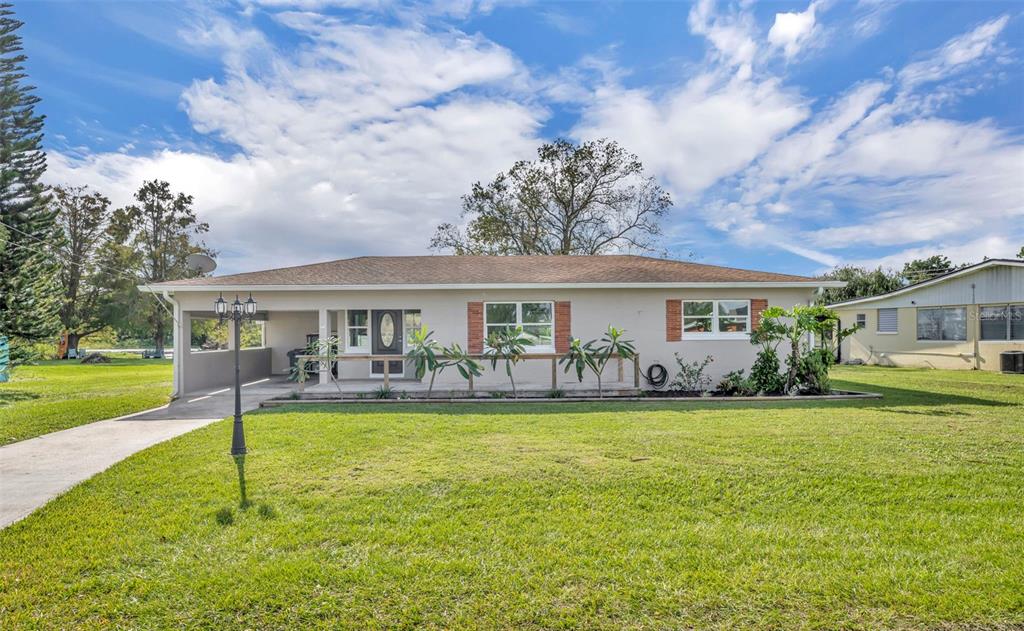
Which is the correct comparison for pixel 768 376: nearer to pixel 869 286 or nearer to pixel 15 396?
pixel 15 396

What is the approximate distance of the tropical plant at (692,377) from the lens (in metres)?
11.4

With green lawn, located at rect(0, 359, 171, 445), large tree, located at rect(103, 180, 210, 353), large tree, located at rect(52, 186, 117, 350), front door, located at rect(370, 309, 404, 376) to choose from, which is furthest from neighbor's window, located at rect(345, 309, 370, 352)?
large tree, located at rect(52, 186, 117, 350)

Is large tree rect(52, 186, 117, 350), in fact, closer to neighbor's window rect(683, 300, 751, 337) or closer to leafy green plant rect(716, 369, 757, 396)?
neighbor's window rect(683, 300, 751, 337)

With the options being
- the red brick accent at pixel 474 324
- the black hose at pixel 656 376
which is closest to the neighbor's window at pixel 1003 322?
the black hose at pixel 656 376

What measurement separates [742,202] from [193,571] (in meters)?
20.8

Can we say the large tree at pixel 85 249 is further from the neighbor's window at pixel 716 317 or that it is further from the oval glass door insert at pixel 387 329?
the neighbor's window at pixel 716 317

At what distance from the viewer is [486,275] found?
12414 mm

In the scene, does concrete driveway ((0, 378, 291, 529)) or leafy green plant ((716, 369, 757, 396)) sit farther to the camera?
leafy green plant ((716, 369, 757, 396))

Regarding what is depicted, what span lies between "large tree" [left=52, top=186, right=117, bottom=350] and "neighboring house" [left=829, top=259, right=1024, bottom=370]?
143 ft

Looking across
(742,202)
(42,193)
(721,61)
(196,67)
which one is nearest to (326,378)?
(196,67)

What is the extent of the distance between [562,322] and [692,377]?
3286 millimetres

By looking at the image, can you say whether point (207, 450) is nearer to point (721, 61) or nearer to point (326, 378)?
point (326, 378)

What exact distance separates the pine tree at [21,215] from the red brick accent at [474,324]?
1370 cm

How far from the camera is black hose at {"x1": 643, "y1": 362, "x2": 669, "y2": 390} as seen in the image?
459 inches
